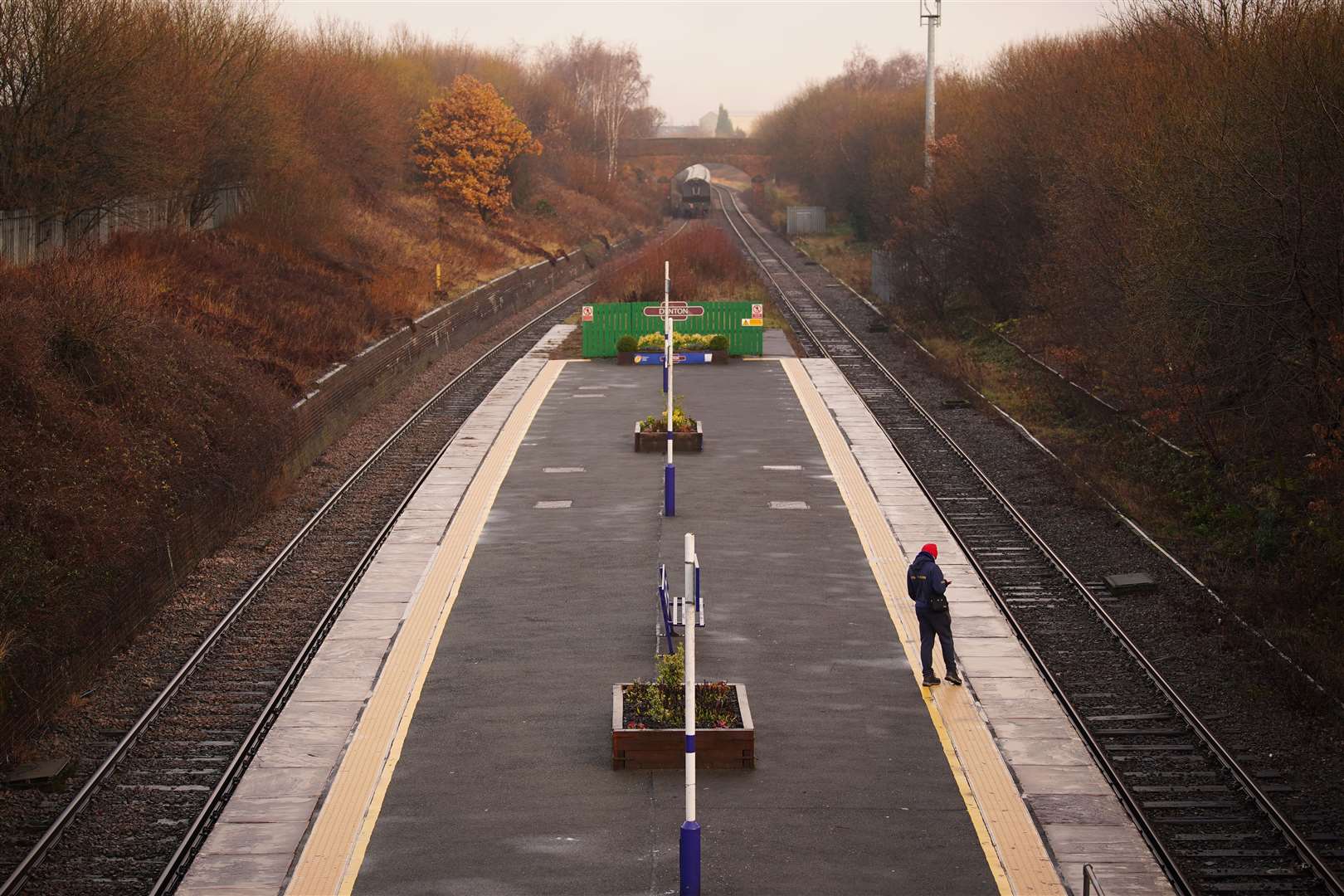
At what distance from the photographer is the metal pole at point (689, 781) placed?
10461 mm

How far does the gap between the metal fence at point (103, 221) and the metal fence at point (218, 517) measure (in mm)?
6328

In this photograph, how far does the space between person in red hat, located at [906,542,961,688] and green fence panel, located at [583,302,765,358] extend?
26.5 m

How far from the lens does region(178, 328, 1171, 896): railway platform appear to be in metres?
11.5

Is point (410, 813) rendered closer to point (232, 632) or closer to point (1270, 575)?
point (232, 632)

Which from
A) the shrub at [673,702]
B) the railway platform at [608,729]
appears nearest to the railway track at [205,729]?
the railway platform at [608,729]

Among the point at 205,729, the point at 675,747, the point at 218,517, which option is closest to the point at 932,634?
the point at 675,747

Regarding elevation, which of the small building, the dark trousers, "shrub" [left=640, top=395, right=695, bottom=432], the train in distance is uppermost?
the train in distance

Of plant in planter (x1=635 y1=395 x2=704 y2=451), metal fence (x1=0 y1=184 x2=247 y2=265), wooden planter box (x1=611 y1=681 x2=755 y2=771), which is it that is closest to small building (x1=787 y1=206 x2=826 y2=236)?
metal fence (x1=0 y1=184 x2=247 y2=265)

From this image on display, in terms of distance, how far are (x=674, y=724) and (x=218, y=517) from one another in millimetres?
10259

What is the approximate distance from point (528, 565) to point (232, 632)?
4273mm

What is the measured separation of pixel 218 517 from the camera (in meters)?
21.2

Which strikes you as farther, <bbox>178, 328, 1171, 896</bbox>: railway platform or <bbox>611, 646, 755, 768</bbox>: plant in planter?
<bbox>611, 646, 755, 768</bbox>: plant in planter

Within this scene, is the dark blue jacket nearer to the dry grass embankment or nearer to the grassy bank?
the grassy bank

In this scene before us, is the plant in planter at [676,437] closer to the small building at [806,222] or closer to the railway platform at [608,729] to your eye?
the railway platform at [608,729]
